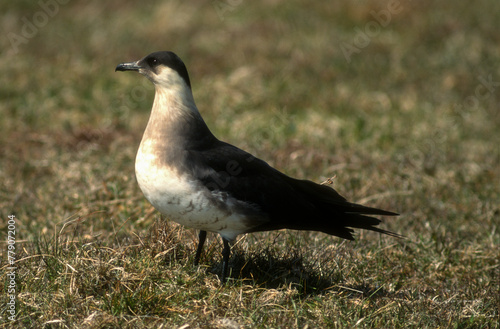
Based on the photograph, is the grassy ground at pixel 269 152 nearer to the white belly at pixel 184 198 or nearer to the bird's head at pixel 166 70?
the white belly at pixel 184 198

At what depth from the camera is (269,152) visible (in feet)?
23.5

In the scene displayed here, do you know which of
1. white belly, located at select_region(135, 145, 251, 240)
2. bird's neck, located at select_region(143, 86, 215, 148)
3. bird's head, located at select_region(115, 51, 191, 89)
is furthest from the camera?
bird's head, located at select_region(115, 51, 191, 89)

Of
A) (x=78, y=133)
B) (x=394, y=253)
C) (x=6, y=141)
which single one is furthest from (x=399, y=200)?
(x=6, y=141)

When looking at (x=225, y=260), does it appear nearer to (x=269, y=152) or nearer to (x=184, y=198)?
(x=184, y=198)

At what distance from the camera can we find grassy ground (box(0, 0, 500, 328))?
12.4ft

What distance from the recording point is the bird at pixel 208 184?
3.74 meters

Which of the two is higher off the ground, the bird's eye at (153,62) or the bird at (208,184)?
the bird's eye at (153,62)

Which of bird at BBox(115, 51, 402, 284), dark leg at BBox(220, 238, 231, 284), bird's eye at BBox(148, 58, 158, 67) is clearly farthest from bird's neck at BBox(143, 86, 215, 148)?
dark leg at BBox(220, 238, 231, 284)

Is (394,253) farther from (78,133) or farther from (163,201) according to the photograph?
(78,133)

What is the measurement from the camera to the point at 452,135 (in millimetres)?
8070

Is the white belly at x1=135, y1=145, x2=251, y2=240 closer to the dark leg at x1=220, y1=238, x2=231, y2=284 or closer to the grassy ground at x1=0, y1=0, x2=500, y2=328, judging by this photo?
the dark leg at x1=220, y1=238, x2=231, y2=284

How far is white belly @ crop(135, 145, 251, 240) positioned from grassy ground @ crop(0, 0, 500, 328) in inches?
14.2

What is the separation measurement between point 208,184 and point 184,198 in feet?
0.58

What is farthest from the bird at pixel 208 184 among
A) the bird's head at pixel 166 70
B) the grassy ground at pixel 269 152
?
the grassy ground at pixel 269 152
